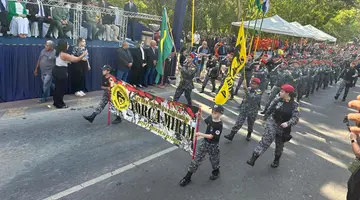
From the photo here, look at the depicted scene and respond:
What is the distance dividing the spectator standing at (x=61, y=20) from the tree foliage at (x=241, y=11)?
38.9 feet

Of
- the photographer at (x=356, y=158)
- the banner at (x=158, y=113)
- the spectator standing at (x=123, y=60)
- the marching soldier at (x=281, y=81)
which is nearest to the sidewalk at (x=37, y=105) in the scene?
the spectator standing at (x=123, y=60)

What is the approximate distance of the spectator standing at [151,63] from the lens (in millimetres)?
11641

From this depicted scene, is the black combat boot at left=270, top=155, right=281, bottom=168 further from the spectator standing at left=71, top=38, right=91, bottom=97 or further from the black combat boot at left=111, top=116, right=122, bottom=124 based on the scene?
the spectator standing at left=71, top=38, right=91, bottom=97

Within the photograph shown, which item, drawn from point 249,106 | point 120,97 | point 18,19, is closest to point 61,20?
point 18,19

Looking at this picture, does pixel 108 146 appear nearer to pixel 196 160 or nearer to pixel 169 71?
pixel 196 160

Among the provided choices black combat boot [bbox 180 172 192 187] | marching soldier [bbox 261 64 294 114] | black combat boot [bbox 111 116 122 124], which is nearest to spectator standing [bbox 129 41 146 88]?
black combat boot [bbox 111 116 122 124]

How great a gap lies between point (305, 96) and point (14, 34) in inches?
500

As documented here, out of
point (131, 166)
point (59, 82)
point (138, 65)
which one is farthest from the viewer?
point (138, 65)

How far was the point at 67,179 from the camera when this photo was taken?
4.89 m

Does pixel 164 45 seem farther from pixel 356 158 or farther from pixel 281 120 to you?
pixel 356 158

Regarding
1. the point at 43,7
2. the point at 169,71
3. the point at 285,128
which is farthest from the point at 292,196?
the point at 43,7

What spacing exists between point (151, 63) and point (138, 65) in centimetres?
83

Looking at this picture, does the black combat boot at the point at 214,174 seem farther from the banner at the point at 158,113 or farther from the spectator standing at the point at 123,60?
the spectator standing at the point at 123,60

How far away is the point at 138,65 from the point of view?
11203mm
